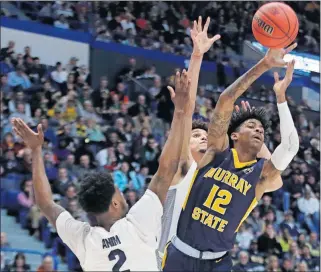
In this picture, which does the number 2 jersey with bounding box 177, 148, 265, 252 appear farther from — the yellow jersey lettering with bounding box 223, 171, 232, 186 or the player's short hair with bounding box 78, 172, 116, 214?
the player's short hair with bounding box 78, 172, 116, 214

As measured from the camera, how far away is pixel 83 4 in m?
16.5

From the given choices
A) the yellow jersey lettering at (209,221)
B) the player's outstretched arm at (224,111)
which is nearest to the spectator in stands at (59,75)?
the player's outstretched arm at (224,111)

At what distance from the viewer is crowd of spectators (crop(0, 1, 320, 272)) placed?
38.3 ft

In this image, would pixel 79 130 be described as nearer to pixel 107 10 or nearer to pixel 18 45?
pixel 18 45

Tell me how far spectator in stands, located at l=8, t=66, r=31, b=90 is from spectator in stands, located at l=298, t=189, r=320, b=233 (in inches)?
216

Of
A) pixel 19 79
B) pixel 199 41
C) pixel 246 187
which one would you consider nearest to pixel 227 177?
pixel 246 187

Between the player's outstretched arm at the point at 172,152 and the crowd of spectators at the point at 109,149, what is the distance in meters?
6.47

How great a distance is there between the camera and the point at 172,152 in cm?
432

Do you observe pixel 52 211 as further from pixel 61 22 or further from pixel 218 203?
pixel 61 22

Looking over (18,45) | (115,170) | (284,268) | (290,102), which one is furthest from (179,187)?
(290,102)

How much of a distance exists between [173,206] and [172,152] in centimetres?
157

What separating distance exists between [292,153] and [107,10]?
11.8 m

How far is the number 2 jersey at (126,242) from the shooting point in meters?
4.14

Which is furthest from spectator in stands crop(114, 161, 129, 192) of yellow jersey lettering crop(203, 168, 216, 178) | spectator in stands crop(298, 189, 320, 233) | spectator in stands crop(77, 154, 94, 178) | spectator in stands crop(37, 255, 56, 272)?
yellow jersey lettering crop(203, 168, 216, 178)
